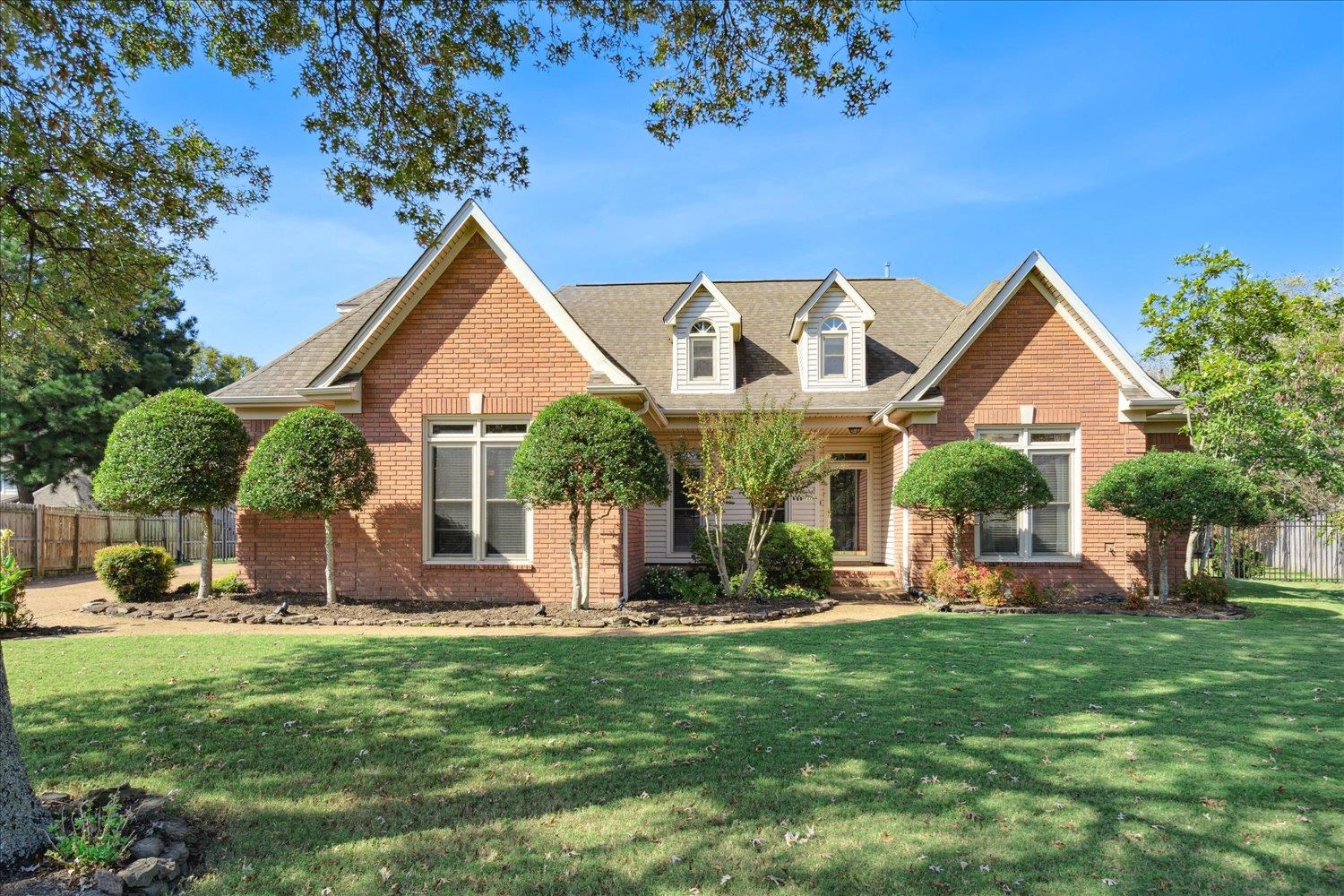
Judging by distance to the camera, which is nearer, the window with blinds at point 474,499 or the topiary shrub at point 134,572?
the topiary shrub at point 134,572

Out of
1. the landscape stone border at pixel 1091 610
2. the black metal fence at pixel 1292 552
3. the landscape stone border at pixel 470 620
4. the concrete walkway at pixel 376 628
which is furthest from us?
the black metal fence at pixel 1292 552

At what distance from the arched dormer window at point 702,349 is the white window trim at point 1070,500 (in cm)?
556

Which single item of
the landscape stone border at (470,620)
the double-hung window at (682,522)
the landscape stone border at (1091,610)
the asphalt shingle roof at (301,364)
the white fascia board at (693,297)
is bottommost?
the landscape stone border at (1091,610)

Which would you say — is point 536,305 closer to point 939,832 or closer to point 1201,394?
point 939,832

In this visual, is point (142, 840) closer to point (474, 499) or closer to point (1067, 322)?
point (474, 499)

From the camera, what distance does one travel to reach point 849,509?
15875mm

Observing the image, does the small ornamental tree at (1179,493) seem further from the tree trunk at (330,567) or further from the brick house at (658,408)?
the tree trunk at (330,567)

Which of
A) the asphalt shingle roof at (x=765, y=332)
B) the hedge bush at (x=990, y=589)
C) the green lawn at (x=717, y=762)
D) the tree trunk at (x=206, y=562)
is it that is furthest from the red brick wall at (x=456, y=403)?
the hedge bush at (x=990, y=589)

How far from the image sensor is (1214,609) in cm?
1166

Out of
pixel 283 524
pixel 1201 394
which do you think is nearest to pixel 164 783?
pixel 283 524

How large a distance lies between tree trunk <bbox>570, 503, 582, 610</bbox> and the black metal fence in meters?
18.1

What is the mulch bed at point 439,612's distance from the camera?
1009 cm

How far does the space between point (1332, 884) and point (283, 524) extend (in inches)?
518

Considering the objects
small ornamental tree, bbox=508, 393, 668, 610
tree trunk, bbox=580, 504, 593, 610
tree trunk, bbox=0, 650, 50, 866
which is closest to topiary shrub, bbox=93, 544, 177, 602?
small ornamental tree, bbox=508, 393, 668, 610
